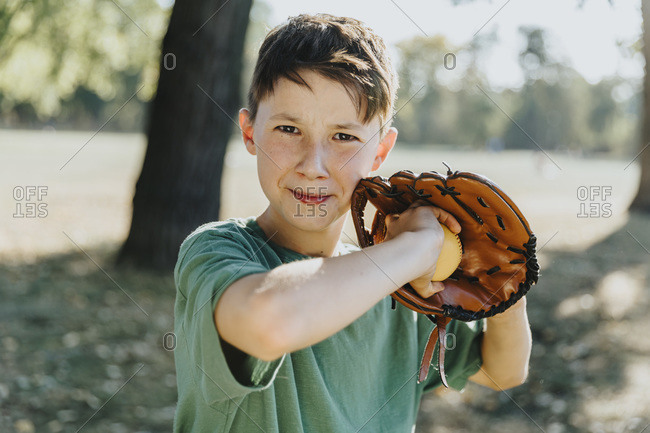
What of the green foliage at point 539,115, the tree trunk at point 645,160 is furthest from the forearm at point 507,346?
the green foliage at point 539,115

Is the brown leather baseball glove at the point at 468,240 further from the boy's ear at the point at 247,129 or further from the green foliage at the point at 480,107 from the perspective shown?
the green foliage at the point at 480,107

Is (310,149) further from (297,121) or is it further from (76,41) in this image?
(76,41)

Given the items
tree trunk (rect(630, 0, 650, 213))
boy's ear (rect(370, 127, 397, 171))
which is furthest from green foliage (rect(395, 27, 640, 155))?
boy's ear (rect(370, 127, 397, 171))

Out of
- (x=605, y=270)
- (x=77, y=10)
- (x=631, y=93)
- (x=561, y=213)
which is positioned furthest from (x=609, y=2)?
(x=631, y=93)

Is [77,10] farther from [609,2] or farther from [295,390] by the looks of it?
[295,390]

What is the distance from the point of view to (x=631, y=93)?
45.4 meters

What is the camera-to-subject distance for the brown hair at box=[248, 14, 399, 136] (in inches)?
60.7

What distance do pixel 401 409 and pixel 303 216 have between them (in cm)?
59

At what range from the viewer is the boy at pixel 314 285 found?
1.09m

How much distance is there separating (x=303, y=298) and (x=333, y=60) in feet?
2.38

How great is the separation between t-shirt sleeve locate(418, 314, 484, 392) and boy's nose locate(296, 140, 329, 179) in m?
0.59

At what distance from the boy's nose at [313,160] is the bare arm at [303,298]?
1.20ft

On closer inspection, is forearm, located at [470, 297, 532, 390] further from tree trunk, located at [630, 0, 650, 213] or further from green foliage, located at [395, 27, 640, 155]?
green foliage, located at [395, 27, 640, 155]

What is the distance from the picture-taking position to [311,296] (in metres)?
1.06
